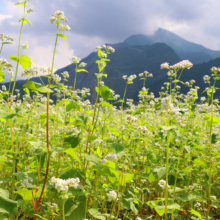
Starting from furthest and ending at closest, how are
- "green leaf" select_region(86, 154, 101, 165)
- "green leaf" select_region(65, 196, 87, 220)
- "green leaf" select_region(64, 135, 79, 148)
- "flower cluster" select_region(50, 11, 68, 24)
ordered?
"green leaf" select_region(64, 135, 79, 148) → "flower cluster" select_region(50, 11, 68, 24) → "green leaf" select_region(65, 196, 87, 220) → "green leaf" select_region(86, 154, 101, 165)

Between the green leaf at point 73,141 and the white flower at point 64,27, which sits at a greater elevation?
the white flower at point 64,27

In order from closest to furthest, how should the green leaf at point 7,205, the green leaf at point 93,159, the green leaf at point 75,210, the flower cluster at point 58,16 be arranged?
1. the green leaf at point 7,205
2. the green leaf at point 93,159
3. the green leaf at point 75,210
4. the flower cluster at point 58,16

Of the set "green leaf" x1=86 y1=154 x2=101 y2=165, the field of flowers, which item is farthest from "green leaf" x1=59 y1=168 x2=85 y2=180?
"green leaf" x1=86 y1=154 x2=101 y2=165

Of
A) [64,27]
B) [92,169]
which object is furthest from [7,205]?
[64,27]

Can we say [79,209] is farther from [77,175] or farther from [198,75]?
[198,75]

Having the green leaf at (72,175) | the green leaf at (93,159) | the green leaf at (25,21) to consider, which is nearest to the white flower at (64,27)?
the green leaf at (25,21)

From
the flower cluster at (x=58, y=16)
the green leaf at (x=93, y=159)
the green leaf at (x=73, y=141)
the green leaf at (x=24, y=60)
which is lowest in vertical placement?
the green leaf at (x=93, y=159)

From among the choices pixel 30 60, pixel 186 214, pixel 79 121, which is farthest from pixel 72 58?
pixel 186 214

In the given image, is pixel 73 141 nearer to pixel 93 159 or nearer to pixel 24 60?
pixel 93 159

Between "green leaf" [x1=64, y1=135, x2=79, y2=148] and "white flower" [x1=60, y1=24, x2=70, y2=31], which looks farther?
"green leaf" [x1=64, y1=135, x2=79, y2=148]

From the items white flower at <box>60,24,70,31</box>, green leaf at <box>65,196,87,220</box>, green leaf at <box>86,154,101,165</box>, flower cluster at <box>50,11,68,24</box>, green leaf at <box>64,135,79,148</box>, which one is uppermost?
flower cluster at <box>50,11,68,24</box>

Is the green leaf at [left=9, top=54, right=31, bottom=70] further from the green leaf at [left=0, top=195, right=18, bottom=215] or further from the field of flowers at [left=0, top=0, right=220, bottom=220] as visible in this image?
the green leaf at [left=0, top=195, right=18, bottom=215]

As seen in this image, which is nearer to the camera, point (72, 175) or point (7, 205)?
point (7, 205)

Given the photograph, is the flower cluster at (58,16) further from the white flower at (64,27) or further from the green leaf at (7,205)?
the green leaf at (7,205)
